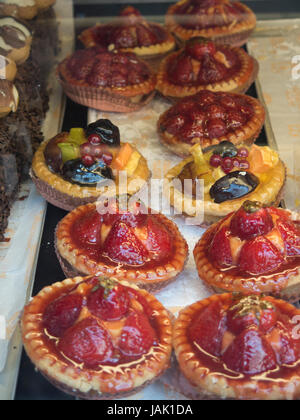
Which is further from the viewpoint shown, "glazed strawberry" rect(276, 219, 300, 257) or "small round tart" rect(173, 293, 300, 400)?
"glazed strawberry" rect(276, 219, 300, 257)

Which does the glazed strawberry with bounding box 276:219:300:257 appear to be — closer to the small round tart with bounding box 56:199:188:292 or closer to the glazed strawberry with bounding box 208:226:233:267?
the glazed strawberry with bounding box 208:226:233:267

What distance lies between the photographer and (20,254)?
2.99 metres

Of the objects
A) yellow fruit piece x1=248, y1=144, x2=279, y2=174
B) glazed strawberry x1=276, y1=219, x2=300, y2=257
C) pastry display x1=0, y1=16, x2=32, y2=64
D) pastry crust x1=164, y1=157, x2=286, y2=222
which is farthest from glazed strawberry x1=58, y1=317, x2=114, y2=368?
pastry display x1=0, y1=16, x2=32, y2=64

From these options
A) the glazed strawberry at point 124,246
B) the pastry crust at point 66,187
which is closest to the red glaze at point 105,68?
the pastry crust at point 66,187

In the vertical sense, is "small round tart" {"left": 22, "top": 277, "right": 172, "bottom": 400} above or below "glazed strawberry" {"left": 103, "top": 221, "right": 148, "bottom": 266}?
above

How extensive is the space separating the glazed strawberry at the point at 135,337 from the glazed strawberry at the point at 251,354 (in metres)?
0.29

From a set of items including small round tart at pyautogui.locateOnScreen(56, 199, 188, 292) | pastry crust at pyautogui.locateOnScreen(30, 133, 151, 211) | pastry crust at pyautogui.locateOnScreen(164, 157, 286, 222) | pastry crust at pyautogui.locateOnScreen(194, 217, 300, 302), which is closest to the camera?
pastry crust at pyautogui.locateOnScreen(194, 217, 300, 302)

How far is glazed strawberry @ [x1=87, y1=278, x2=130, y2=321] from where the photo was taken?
6.91ft

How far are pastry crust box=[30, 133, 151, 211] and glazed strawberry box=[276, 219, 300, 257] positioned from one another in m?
0.95

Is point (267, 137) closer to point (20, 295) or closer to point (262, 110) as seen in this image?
point (262, 110)

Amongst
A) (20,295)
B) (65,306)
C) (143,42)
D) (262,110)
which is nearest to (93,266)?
(20,295)

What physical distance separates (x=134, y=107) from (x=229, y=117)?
76 cm

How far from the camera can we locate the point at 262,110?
390cm

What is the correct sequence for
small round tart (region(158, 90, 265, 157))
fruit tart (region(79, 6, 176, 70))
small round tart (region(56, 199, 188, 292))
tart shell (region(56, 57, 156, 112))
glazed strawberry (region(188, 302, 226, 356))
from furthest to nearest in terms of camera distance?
fruit tart (region(79, 6, 176, 70)) → tart shell (region(56, 57, 156, 112)) → small round tart (region(158, 90, 265, 157)) → small round tart (region(56, 199, 188, 292)) → glazed strawberry (region(188, 302, 226, 356))
